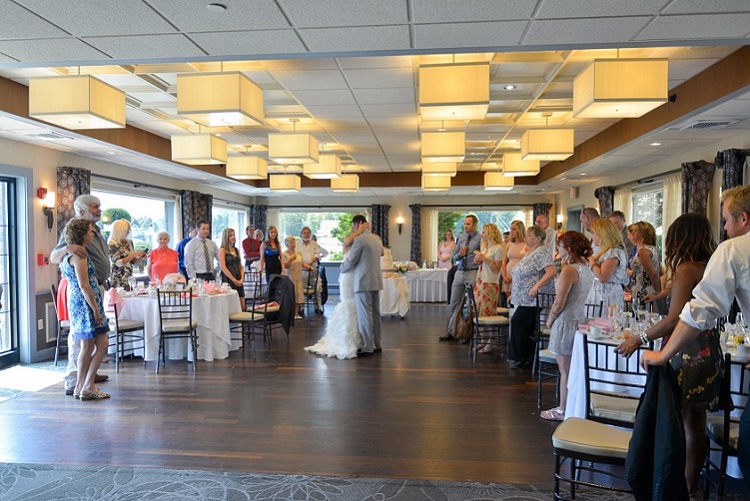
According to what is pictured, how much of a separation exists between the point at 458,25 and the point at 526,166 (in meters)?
6.24

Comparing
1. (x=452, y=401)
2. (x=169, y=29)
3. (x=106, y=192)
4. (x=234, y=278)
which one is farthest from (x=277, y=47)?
(x=106, y=192)

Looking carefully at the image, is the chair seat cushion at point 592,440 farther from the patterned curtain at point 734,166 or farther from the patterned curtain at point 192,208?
the patterned curtain at point 192,208

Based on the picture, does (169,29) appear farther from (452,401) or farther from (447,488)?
(452,401)

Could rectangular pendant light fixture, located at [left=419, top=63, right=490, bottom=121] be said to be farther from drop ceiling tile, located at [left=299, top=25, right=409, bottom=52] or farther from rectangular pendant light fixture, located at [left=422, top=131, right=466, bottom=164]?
rectangular pendant light fixture, located at [left=422, top=131, right=466, bottom=164]

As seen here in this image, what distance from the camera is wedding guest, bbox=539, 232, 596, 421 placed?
4.36 meters

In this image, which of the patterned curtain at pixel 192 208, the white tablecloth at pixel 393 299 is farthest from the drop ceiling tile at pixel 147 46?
the patterned curtain at pixel 192 208

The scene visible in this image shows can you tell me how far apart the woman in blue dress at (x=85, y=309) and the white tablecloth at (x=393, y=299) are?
5838mm

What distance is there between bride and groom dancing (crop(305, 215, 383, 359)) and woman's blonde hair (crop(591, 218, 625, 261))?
2983 millimetres

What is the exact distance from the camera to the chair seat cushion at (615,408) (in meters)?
3.21

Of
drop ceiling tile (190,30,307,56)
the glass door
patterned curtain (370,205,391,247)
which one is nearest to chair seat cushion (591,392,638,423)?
drop ceiling tile (190,30,307,56)

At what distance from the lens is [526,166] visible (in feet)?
30.7

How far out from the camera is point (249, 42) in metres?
3.74

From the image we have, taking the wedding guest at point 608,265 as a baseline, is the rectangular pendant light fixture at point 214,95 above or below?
above

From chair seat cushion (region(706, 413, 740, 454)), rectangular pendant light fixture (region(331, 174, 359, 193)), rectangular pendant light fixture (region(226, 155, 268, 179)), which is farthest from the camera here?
rectangular pendant light fixture (region(331, 174, 359, 193))
